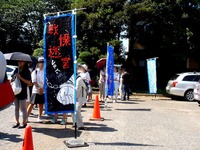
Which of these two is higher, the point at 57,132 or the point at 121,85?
the point at 121,85

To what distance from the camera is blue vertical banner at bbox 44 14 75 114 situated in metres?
7.31

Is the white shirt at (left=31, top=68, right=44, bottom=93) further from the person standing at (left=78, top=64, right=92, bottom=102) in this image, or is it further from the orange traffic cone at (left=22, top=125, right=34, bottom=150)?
the orange traffic cone at (left=22, top=125, right=34, bottom=150)

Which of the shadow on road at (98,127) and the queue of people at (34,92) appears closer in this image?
the queue of people at (34,92)

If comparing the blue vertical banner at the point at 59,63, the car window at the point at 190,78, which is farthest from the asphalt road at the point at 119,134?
the car window at the point at 190,78

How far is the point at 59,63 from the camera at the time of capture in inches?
293

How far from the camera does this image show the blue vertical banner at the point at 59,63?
7.31 metres

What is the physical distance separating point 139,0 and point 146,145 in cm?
1752

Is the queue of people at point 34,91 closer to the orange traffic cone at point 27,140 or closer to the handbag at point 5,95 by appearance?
the orange traffic cone at point 27,140

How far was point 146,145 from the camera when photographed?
7.26 m

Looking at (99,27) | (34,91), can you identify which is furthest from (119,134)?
(99,27)

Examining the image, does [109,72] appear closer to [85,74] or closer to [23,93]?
[85,74]

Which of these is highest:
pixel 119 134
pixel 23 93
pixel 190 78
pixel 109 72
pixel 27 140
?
pixel 109 72

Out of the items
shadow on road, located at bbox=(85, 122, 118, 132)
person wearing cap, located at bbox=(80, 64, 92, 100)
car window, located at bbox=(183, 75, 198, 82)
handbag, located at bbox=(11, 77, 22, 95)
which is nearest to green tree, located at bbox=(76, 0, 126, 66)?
car window, located at bbox=(183, 75, 198, 82)

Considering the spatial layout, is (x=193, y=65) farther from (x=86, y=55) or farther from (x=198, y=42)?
(x=86, y=55)
